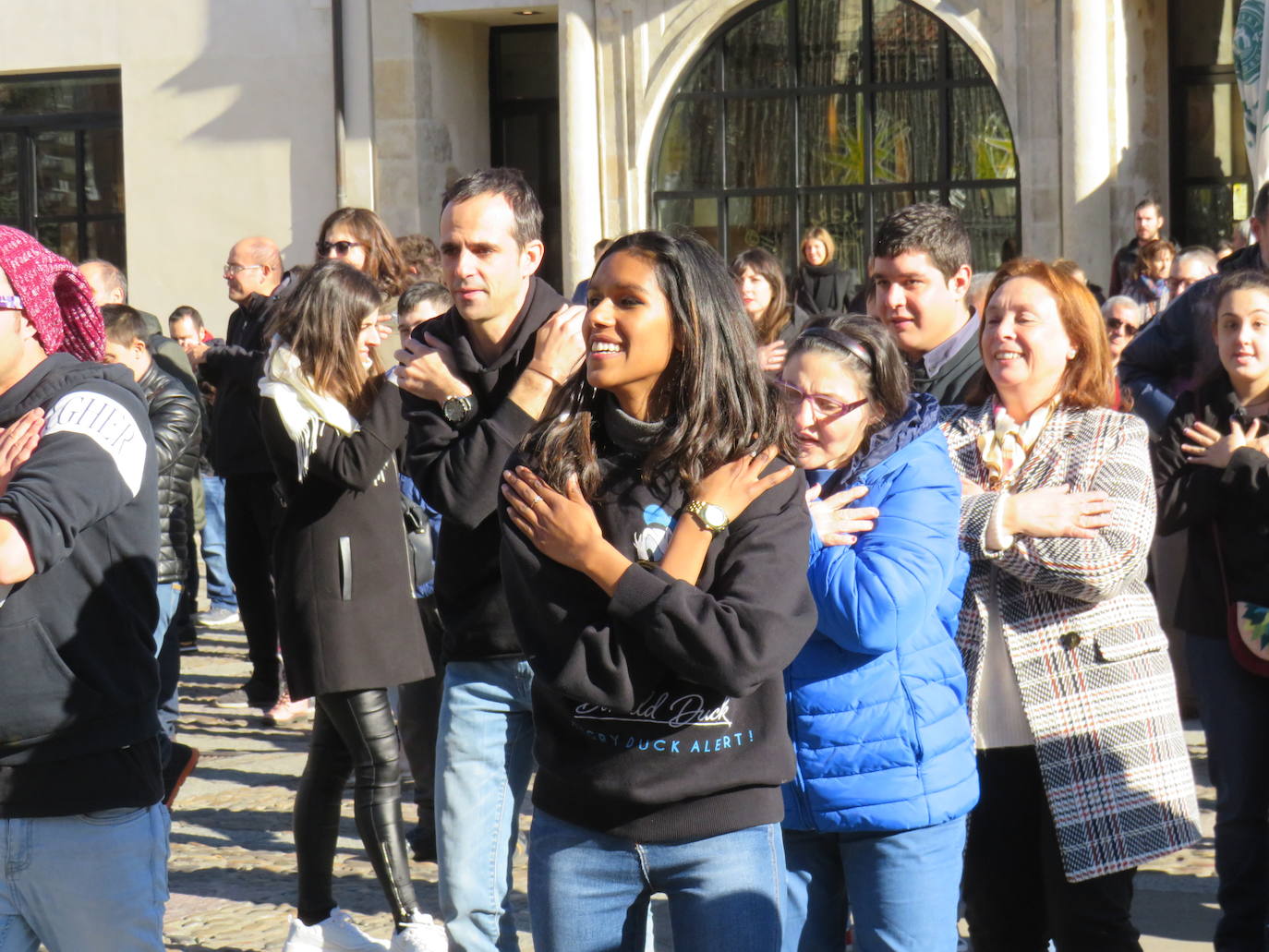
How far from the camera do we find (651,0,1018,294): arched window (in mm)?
15102

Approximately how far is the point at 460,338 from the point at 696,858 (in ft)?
5.31

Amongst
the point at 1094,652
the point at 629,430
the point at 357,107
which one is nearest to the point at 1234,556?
the point at 1094,652

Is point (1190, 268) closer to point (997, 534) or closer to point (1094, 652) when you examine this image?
point (1094, 652)

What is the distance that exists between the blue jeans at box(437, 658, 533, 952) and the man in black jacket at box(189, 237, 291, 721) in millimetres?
4178

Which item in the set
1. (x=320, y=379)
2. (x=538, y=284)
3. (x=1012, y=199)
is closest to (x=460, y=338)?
(x=538, y=284)

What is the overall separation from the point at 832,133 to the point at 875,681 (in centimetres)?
1266

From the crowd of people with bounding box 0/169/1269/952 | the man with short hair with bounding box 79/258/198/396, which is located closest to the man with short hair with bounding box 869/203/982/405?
the crowd of people with bounding box 0/169/1269/952

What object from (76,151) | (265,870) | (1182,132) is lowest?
(265,870)

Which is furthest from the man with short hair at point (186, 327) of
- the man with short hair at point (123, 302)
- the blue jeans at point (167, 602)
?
the blue jeans at point (167, 602)

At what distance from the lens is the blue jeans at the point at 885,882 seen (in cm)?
346

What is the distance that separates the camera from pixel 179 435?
7.42m

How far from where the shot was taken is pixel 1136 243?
40.8 ft

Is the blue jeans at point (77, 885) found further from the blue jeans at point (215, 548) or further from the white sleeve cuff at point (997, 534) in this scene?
the blue jeans at point (215, 548)

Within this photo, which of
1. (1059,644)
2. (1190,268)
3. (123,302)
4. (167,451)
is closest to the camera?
(1059,644)
